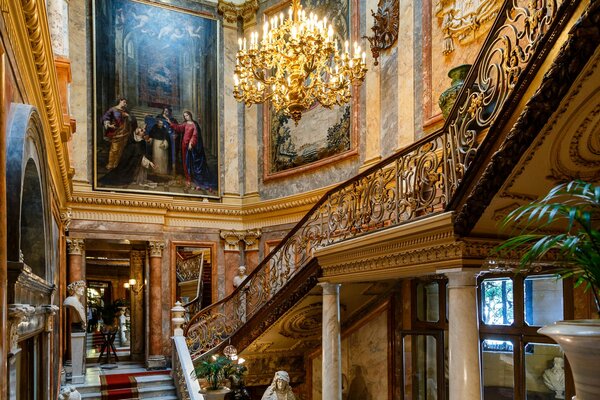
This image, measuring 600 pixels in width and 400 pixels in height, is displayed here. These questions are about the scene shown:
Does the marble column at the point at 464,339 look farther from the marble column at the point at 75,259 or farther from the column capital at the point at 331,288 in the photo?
the marble column at the point at 75,259

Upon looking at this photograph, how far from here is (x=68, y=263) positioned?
1173 cm

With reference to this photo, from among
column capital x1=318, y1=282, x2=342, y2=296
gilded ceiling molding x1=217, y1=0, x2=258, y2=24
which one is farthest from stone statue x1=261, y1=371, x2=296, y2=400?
gilded ceiling molding x1=217, y1=0, x2=258, y2=24

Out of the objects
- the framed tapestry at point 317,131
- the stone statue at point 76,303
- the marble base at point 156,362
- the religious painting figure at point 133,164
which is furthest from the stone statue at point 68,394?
the framed tapestry at point 317,131

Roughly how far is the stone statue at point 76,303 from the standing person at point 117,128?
321cm

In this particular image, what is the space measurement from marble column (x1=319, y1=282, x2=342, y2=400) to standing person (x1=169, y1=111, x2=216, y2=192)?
7152 millimetres

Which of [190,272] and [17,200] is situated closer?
[17,200]

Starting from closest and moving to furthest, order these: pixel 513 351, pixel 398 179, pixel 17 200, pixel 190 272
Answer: pixel 17 200, pixel 398 179, pixel 513 351, pixel 190 272

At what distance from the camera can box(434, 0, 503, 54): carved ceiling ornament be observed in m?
8.23

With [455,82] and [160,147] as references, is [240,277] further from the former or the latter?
[455,82]

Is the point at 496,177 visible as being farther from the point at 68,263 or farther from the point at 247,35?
the point at 247,35

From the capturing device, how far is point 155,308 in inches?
488

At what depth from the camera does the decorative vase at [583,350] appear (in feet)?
7.54

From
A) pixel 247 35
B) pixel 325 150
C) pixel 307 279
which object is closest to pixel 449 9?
pixel 325 150

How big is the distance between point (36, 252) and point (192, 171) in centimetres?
791
